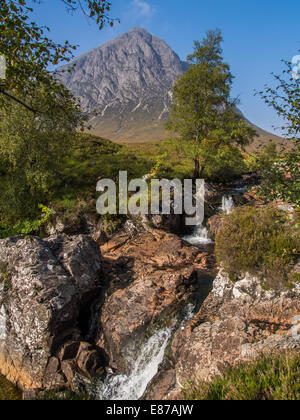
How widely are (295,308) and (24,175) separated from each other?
19.5 metres

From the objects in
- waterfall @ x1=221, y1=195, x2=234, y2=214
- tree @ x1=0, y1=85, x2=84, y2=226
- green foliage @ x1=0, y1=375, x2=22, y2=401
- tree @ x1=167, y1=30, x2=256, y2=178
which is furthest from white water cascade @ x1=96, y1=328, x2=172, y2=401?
tree @ x1=167, y1=30, x2=256, y2=178

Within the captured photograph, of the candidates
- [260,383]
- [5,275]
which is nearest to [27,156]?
[5,275]

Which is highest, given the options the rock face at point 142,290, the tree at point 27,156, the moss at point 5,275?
the tree at point 27,156

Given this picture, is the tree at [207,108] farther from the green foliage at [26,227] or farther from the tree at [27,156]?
the green foliage at [26,227]

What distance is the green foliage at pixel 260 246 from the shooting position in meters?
8.09

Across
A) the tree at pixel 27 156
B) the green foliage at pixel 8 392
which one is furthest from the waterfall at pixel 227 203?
the green foliage at pixel 8 392

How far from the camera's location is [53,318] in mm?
8727

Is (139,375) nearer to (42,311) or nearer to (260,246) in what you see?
(42,311)

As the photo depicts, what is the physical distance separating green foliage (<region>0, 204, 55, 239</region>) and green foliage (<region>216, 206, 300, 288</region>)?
1351 centimetres

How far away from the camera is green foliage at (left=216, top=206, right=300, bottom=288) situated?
8.09 metres

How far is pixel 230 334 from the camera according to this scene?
6883 mm

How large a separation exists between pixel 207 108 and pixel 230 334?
20.3m

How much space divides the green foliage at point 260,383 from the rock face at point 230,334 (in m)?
0.90

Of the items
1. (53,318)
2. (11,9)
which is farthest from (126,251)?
(11,9)
